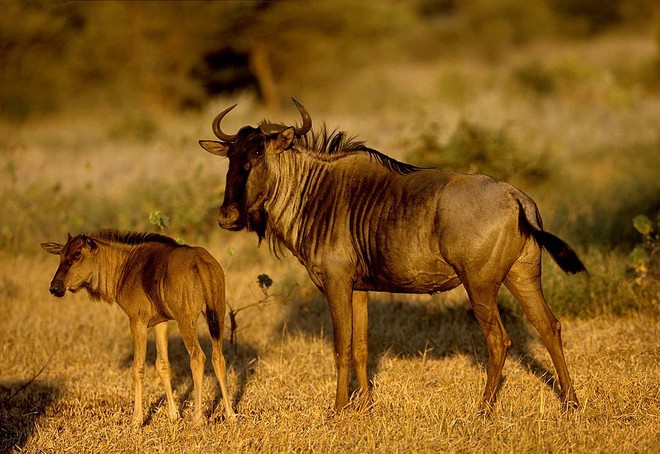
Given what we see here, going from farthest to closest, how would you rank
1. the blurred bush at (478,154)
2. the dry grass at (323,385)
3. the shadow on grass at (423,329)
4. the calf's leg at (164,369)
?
the blurred bush at (478,154) → the shadow on grass at (423,329) → the calf's leg at (164,369) → the dry grass at (323,385)

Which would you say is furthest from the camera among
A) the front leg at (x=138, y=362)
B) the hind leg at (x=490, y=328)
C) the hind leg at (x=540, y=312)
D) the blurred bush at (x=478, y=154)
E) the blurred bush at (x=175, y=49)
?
the blurred bush at (x=175, y=49)

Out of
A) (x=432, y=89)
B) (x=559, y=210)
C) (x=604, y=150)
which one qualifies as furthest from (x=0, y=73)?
(x=559, y=210)

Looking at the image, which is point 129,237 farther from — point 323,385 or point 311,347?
point 311,347

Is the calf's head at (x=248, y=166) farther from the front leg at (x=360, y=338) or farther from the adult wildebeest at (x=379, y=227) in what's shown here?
the front leg at (x=360, y=338)

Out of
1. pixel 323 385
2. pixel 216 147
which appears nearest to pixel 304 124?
pixel 216 147

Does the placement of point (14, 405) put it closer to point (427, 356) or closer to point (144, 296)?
point (144, 296)

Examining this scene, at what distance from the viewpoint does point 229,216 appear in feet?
20.0

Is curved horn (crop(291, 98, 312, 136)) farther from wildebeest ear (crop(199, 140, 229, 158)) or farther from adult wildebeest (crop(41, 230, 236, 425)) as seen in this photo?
adult wildebeest (crop(41, 230, 236, 425))

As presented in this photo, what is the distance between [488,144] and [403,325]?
20.2ft

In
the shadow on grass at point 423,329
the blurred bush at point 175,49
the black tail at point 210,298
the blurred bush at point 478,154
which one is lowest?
the blurred bush at point 175,49

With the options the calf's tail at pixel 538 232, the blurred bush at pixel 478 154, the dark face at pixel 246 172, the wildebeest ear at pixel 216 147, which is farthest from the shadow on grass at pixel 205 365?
the blurred bush at pixel 478 154

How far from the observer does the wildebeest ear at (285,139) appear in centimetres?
620

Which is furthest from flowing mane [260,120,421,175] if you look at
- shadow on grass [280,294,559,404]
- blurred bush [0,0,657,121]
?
blurred bush [0,0,657,121]

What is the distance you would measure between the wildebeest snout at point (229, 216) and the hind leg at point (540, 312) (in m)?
1.87
